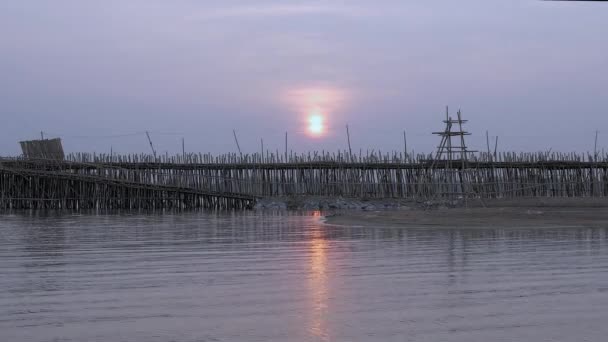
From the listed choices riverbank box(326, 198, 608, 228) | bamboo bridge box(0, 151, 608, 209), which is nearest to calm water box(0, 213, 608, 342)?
riverbank box(326, 198, 608, 228)

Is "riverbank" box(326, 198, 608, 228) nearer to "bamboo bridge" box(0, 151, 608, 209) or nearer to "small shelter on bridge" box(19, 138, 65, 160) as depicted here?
"bamboo bridge" box(0, 151, 608, 209)

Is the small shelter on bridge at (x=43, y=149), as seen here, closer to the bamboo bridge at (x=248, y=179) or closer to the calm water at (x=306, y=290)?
the bamboo bridge at (x=248, y=179)

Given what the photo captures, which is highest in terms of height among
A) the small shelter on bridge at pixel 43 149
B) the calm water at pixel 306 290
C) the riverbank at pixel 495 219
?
the small shelter on bridge at pixel 43 149

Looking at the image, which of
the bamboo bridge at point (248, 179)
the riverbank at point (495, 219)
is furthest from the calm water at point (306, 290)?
the bamboo bridge at point (248, 179)

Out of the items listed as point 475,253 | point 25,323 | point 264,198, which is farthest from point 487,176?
point 25,323

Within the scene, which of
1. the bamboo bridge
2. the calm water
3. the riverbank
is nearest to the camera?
the calm water

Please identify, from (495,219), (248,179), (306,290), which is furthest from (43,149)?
(306,290)

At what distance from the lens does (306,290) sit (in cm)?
683

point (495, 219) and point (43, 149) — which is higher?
point (43, 149)

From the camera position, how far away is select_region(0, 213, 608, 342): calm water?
511 centimetres

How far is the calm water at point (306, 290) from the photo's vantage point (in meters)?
5.11

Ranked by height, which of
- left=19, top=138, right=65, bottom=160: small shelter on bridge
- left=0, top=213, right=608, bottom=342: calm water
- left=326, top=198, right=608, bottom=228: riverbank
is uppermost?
left=19, top=138, right=65, bottom=160: small shelter on bridge

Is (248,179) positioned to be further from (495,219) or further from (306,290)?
(306,290)

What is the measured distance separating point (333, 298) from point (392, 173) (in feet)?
87.1
